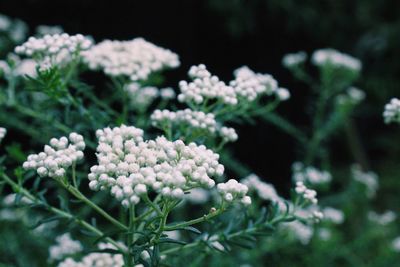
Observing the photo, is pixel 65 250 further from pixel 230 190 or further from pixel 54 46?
pixel 230 190

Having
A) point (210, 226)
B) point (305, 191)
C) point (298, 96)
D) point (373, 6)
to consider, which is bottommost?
point (210, 226)

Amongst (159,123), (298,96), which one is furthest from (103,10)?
(159,123)

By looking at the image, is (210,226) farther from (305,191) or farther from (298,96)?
(298,96)

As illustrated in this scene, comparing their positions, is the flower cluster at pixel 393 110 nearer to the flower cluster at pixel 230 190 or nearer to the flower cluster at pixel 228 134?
the flower cluster at pixel 228 134

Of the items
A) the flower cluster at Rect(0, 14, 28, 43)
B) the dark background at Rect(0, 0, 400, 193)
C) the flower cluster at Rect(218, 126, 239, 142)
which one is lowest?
the flower cluster at Rect(218, 126, 239, 142)

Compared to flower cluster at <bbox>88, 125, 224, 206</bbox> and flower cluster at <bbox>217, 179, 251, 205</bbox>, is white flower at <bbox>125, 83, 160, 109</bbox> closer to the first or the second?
flower cluster at <bbox>88, 125, 224, 206</bbox>

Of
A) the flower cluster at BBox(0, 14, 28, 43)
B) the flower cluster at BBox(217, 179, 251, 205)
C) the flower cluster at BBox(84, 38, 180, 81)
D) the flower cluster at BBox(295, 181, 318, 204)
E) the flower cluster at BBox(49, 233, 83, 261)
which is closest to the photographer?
the flower cluster at BBox(217, 179, 251, 205)

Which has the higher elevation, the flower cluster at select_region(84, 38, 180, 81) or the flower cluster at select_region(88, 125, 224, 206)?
the flower cluster at select_region(84, 38, 180, 81)

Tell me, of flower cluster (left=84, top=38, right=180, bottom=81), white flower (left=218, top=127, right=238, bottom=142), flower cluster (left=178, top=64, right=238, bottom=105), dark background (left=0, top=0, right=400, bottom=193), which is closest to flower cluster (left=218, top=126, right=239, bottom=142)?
white flower (left=218, top=127, right=238, bottom=142)
